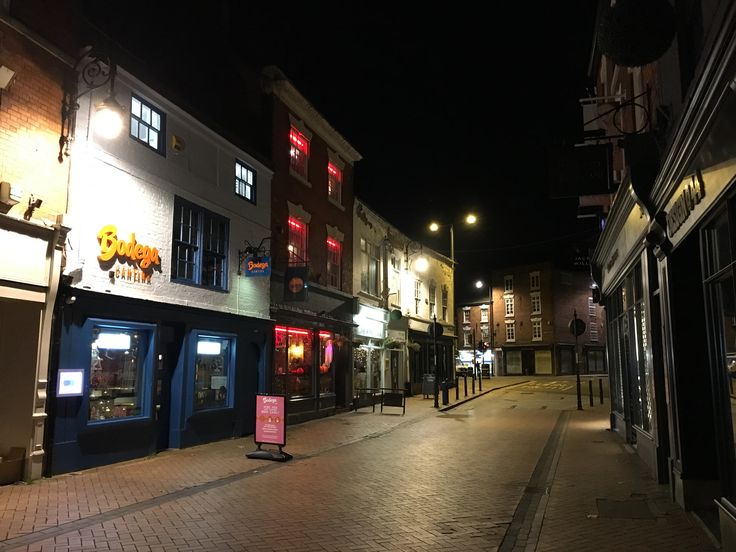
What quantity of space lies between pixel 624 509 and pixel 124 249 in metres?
9.05

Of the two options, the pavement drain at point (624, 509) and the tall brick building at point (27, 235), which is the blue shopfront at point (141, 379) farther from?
the pavement drain at point (624, 509)

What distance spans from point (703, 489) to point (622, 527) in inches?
54.0

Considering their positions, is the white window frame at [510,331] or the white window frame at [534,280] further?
the white window frame at [510,331]

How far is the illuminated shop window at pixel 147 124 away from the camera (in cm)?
1130

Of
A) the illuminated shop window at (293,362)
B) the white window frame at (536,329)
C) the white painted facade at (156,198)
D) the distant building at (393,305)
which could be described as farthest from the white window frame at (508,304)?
the white painted facade at (156,198)

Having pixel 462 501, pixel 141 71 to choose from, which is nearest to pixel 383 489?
pixel 462 501

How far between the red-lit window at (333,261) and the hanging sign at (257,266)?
5.57m

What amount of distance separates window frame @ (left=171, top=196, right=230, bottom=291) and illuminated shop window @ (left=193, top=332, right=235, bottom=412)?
123 cm

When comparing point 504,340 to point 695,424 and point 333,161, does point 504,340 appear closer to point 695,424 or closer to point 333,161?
point 333,161

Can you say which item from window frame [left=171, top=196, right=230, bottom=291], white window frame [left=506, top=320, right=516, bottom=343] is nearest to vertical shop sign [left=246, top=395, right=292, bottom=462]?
window frame [left=171, top=196, right=230, bottom=291]

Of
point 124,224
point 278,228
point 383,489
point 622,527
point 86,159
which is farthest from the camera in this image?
point 278,228

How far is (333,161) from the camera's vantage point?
20.6 metres

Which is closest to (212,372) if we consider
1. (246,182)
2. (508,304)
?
(246,182)

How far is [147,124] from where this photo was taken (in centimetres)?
1169
